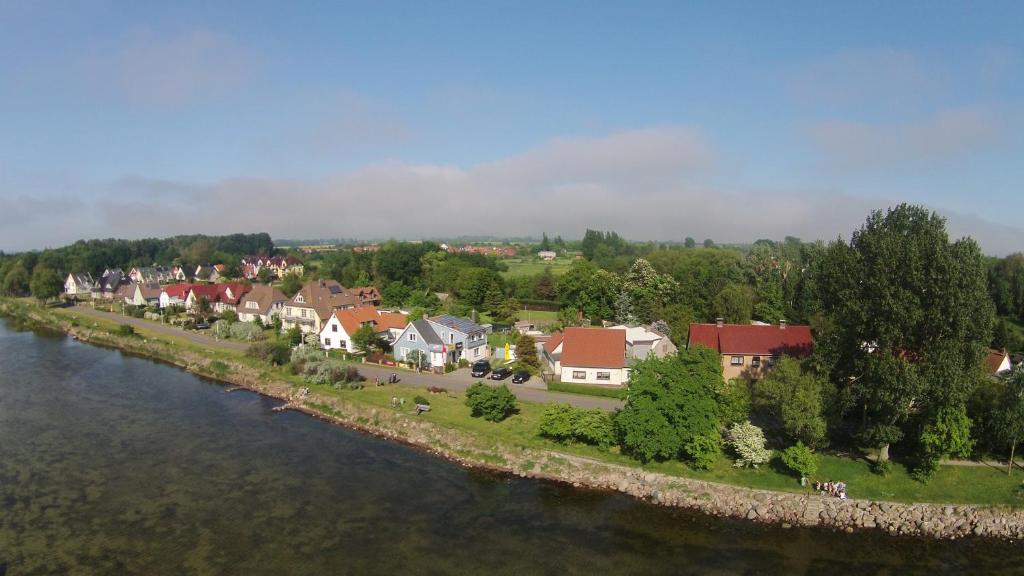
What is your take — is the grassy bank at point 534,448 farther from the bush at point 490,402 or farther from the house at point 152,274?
the house at point 152,274

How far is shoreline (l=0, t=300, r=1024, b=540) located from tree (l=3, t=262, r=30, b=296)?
9136 centimetres

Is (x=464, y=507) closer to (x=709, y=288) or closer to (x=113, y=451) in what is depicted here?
(x=113, y=451)

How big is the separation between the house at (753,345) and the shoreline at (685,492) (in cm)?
1441

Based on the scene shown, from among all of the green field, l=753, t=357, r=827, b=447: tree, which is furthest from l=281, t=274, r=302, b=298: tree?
l=753, t=357, r=827, b=447: tree

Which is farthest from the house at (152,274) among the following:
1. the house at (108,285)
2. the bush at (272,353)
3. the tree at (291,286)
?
the bush at (272,353)

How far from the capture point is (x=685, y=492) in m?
25.4

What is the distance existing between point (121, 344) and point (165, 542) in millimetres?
46723

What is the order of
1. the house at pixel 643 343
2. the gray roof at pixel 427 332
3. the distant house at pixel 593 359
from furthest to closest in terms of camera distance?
the gray roof at pixel 427 332 < the house at pixel 643 343 < the distant house at pixel 593 359

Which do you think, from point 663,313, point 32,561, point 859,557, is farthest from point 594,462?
point 663,313

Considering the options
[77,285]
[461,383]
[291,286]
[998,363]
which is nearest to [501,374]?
[461,383]

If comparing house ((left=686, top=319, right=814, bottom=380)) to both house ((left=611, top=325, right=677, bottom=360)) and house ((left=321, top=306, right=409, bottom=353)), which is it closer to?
house ((left=611, top=325, right=677, bottom=360))

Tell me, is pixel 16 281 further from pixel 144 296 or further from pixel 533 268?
pixel 533 268

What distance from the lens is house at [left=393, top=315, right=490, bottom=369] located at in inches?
1740

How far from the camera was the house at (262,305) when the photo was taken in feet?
213
